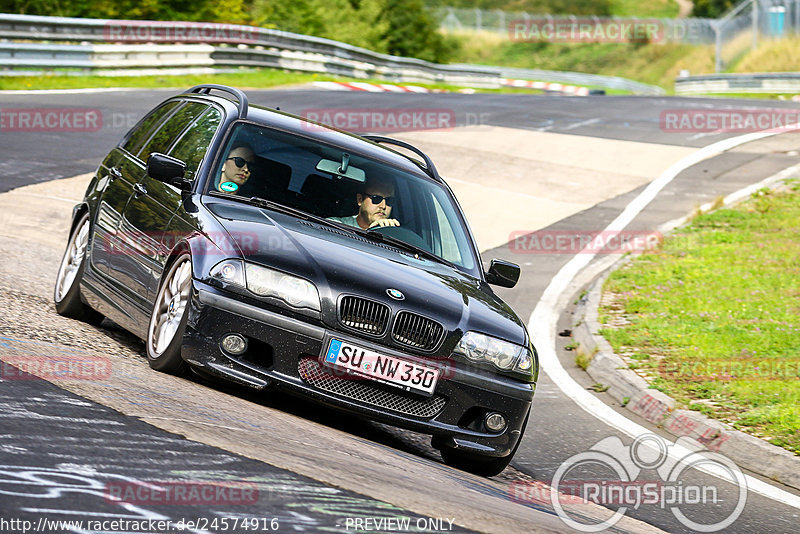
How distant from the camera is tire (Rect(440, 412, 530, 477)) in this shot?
618 cm

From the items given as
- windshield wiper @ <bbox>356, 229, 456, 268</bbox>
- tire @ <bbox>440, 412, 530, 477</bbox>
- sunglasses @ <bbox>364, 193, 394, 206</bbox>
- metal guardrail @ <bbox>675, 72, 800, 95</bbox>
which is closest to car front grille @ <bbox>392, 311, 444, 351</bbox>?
tire @ <bbox>440, 412, 530, 477</bbox>

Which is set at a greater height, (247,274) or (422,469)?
(247,274)

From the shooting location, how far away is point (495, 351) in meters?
6.01

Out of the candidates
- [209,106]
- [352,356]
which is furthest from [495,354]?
[209,106]

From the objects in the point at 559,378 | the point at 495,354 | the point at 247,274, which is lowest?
the point at 559,378

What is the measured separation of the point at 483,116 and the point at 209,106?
16748 millimetres

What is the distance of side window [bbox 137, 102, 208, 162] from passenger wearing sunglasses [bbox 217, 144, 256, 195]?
0.86 metres

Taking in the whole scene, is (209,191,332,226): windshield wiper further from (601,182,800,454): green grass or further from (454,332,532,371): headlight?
(601,182,800,454): green grass

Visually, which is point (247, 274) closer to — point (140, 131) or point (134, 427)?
point (134, 427)

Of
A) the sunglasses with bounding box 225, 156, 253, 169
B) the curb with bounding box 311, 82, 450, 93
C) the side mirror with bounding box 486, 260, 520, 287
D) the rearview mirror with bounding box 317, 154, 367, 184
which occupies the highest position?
the sunglasses with bounding box 225, 156, 253, 169

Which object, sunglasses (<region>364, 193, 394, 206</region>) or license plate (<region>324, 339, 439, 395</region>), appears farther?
sunglasses (<region>364, 193, 394, 206</region>)

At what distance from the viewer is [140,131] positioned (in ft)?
27.3

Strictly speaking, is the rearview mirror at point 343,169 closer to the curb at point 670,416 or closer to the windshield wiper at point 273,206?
the windshield wiper at point 273,206

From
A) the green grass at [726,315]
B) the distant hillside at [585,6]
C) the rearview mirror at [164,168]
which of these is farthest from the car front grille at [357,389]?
the distant hillside at [585,6]
